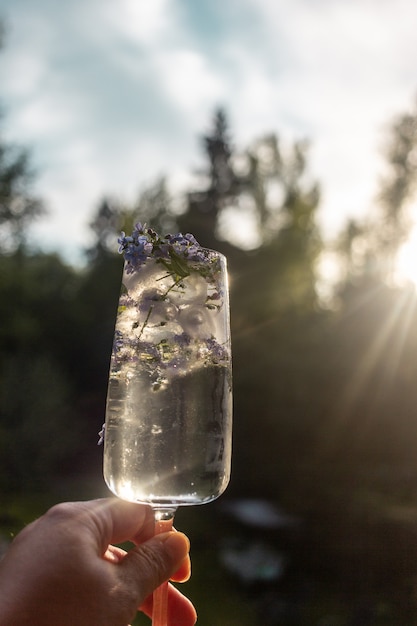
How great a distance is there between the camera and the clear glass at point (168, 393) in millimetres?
1984

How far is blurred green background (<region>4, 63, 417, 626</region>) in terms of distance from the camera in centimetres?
1036

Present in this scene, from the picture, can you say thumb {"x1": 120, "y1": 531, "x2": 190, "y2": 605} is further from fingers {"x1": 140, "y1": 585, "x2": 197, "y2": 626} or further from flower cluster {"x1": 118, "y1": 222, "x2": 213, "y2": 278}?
flower cluster {"x1": 118, "y1": 222, "x2": 213, "y2": 278}

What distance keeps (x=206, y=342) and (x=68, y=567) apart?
2.72 ft

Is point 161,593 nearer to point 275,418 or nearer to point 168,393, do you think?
point 168,393

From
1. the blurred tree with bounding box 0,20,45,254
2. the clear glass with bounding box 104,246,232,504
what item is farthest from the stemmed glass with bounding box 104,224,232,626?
the blurred tree with bounding box 0,20,45,254

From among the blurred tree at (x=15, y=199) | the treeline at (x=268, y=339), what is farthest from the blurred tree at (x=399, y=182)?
the blurred tree at (x=15, y=199)

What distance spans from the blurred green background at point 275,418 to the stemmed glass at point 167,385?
235 millimetres

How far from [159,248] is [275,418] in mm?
13095

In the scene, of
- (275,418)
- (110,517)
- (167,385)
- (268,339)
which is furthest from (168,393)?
(268,339)

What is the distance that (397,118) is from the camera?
28078mm

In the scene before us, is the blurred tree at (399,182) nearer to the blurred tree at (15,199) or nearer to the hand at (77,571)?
the blurred tree at (15,199)

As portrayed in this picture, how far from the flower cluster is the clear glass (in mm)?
25

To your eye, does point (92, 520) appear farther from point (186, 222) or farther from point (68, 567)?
point (186, 222)

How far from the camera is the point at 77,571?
5.63ft
